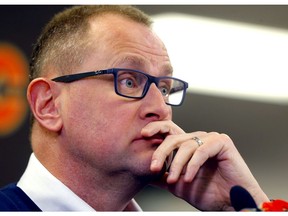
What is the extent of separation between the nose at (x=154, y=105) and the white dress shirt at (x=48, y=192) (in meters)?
0.27

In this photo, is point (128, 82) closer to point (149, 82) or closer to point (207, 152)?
point (149, 82)

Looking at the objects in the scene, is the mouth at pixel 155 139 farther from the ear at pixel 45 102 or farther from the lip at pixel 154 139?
the ear at pixel 45 102

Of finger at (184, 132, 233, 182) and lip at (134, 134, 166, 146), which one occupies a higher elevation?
lip at (134, 134, 166, 146)

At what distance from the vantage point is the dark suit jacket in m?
1.04

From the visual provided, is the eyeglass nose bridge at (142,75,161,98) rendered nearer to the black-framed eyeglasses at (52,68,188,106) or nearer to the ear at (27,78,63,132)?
the black-framed eyeglasses at (52,68,188,106)

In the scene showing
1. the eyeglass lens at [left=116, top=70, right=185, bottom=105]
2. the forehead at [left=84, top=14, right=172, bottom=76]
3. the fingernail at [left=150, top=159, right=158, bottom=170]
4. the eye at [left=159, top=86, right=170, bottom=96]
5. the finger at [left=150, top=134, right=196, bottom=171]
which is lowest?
the fingernail at [left=150, top=159, right=158, bottom=170]

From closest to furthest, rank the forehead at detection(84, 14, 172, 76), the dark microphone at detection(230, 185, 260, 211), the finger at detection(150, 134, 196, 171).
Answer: the dark microphone at detection(230, 185, 260, 211) < the finger at detection(150, 134, 196, 171) < the forehead at detection(84, 14, 172, 76)

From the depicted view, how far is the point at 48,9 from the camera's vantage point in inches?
87.0

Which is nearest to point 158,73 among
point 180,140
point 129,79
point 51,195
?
point 129,79

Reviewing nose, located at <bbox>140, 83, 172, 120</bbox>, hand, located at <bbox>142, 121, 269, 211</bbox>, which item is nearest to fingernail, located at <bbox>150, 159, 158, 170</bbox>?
A: hand, located at <bbox>142, 121, 269, 211</bbox>

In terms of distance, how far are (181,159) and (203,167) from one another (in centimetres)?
16

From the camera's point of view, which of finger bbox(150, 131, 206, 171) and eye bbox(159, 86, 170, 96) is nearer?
finger bbox(150, 131, 206, 171)

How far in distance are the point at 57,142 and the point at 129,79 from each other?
0.84 ft

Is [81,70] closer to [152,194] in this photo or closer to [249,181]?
[249,181]
